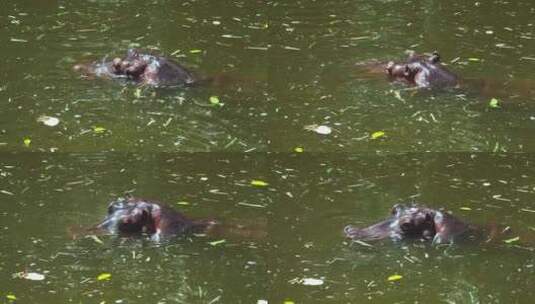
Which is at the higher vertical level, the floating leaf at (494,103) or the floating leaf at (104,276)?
the floating leaf at (104,276)

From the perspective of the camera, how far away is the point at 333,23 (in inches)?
370

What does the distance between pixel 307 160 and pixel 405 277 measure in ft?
4.81

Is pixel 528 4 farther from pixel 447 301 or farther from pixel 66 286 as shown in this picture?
pixel 66 286

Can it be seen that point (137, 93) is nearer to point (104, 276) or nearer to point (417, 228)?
point (104, 276)

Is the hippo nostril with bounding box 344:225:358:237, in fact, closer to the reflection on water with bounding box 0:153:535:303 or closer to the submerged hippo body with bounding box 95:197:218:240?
the reflection on water with bounding box 0:153:535:303

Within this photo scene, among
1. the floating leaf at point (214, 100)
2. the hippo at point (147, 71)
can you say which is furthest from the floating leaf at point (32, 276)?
the hippo at point (147, 71)

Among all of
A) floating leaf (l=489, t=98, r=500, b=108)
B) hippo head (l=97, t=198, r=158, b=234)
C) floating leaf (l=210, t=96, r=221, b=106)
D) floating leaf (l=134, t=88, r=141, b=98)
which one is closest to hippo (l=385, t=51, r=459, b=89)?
floating leaf (l=489, t=98, r=500, b=108)

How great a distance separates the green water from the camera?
550cm

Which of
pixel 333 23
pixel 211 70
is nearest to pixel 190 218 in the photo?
pixel 211 70

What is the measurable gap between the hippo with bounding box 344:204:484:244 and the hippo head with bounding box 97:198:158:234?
1.00m

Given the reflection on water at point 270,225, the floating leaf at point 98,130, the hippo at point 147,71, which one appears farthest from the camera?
the hippo at point 147,71

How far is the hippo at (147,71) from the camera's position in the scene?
7.77 m

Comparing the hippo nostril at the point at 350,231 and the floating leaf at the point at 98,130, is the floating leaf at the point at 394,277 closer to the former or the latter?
the hippo nostril at the point at 350,231

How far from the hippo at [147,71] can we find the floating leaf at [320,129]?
3.39 ft
